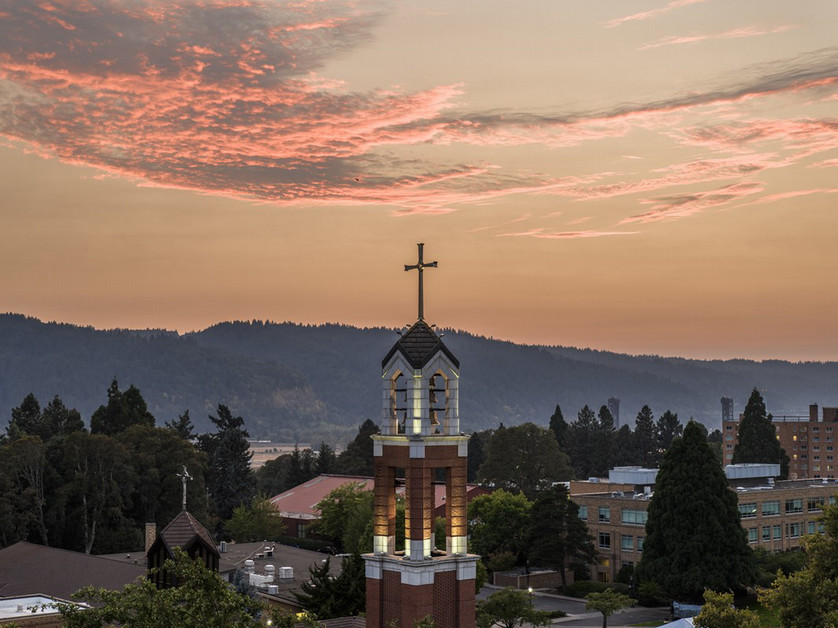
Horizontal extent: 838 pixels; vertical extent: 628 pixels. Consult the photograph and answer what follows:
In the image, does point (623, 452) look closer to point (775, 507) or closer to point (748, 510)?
point (775, 507)

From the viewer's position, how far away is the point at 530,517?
104 metres

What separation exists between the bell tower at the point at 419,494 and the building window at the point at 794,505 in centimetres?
8086

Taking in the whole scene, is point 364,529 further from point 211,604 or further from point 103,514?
point 211,604

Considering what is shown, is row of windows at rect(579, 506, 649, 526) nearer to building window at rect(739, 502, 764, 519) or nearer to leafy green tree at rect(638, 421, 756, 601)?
building window at rect(739, 502, 764, 519)

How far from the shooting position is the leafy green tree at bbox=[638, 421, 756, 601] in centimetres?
9262

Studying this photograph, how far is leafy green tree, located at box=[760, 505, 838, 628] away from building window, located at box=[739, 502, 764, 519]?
210ft

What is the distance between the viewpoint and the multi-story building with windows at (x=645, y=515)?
113 metres

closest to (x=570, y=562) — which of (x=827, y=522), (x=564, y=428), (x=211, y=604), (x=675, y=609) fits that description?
(x=675, y=609)

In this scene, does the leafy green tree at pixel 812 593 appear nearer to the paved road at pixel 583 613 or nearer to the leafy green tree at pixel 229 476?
the paved road at pixel 583 613

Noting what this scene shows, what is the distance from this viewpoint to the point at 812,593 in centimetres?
4950

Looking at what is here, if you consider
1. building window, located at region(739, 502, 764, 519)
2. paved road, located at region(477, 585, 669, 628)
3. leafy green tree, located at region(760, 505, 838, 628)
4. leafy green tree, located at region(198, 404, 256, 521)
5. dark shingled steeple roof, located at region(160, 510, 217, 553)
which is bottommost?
paved road, located at region(477, 585, 669, 628)

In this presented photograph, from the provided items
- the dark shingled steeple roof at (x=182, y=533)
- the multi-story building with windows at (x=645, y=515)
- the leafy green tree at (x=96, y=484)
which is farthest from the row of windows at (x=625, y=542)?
the dark shingled steeple roof at (x=182, y=533)

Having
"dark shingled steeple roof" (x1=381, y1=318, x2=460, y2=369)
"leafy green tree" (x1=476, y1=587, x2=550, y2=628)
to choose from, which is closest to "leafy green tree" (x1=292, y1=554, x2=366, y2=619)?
"leafy green tree" (x1=476, y1=587, x2=550, y2=628)

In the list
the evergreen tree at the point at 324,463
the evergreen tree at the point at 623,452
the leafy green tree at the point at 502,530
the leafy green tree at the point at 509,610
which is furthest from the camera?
the evergreen tree at the point at 623,452
